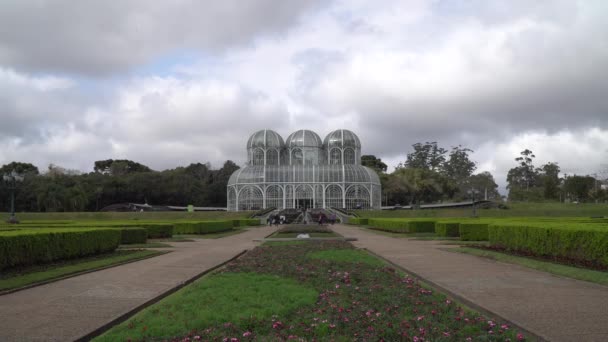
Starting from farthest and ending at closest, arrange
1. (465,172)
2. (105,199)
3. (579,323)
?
Answer: 1. (465,172)
2. (105,199)
3. (579,323)

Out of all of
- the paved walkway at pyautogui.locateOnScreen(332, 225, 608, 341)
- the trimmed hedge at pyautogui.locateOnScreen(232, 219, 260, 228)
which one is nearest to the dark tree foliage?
the trimmed hedge at pyautogui.locateOnScreen(232, 219, 260, 228)

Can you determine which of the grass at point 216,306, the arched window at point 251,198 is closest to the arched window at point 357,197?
the arched window at point 251,198

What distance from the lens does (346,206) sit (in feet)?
207

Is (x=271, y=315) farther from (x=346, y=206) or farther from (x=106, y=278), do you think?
(x=346, y=206)

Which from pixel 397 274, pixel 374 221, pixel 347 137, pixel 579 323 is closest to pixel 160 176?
pixel 347 137

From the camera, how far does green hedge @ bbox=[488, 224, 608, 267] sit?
12.1 m

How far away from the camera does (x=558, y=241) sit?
1384 centimetres

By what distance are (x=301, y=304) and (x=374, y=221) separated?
3211cm

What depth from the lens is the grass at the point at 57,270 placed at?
1046cm

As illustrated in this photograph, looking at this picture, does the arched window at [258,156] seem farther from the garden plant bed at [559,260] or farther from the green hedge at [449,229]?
the garden plant bed at [559,260]

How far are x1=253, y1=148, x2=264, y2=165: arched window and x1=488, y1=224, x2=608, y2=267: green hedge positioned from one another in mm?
52777

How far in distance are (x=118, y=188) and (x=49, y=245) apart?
64.7 metres

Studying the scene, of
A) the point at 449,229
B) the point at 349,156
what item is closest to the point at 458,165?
the point at 349,156

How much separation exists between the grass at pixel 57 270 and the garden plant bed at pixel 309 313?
148 inches
